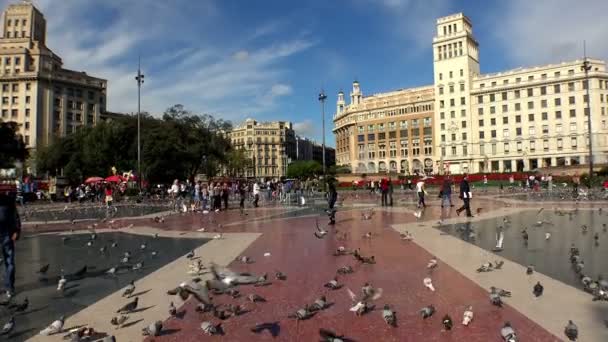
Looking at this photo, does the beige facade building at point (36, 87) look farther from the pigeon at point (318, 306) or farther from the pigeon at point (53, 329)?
the pigeon at point (318, 306)

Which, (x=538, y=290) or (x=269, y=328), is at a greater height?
(x=538, y=290)

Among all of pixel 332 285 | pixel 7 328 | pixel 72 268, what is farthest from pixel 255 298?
pixel 72 268

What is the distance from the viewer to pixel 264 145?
165 m

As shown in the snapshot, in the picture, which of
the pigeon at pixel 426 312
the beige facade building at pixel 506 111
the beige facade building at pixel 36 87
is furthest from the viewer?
the beige facade building at pixel 36 87

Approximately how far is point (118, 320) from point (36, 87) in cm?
10597

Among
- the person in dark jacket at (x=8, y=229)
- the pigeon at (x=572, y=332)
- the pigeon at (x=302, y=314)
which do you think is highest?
the person in dark jacket at (x=8, y=229)

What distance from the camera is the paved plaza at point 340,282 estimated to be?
4746 mm

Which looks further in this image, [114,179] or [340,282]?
[114,179]

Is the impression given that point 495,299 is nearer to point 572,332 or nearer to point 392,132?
point 572,332

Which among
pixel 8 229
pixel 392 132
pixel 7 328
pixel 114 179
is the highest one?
pixel 392 132

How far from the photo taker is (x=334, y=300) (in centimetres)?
589

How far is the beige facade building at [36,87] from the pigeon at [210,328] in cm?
9058

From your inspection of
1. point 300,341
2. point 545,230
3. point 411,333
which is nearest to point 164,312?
point 300,341

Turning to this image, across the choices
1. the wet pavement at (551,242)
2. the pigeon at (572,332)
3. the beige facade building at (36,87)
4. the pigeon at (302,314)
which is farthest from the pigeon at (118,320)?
the beige facade building at (36,87)
